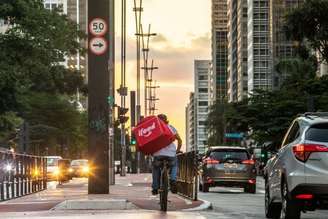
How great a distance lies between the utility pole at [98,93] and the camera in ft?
57.6

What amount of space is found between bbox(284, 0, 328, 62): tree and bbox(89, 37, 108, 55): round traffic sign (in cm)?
2770

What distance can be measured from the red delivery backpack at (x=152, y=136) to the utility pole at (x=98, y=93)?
86.9 inches

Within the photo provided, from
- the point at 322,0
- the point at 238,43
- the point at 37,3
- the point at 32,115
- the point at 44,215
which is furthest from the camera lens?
the point at 238,43

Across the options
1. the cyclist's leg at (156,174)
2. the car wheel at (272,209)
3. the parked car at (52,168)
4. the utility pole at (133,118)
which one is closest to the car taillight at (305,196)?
the car wheel at (272,209)

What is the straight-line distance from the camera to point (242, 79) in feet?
616

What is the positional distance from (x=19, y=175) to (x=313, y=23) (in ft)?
80.3

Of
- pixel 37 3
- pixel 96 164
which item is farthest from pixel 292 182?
pixel 37 3

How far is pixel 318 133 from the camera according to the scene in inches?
491

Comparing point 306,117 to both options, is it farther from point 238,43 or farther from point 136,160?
point 238,43

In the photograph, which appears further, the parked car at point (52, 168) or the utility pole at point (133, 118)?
the utility pole at point (133, 118)

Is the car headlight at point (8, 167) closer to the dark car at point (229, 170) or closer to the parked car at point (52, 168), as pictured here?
the dark car at point (229, 170)

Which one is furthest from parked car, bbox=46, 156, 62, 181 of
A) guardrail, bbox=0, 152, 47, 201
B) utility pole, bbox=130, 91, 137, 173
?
guardrail, bbox=0, 152, 47, 201

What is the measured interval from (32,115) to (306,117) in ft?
239

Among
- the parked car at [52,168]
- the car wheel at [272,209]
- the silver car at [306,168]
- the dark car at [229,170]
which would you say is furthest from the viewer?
the parked car at [52,168]
